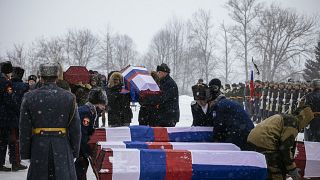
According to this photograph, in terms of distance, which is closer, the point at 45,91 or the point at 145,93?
the point at 45,91

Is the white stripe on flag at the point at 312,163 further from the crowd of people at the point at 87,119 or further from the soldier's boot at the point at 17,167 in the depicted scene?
the soldier's boot at the point at 17,167

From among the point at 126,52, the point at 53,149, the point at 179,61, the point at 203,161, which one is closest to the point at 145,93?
the point at 203,161

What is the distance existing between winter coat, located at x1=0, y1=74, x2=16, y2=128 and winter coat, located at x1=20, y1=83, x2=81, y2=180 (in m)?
3.29

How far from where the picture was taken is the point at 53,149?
4.00 m

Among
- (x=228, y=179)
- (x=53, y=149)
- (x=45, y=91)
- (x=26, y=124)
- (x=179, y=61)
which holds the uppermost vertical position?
(x=179, y=61)

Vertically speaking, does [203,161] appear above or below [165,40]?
below

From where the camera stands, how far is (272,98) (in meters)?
16.0

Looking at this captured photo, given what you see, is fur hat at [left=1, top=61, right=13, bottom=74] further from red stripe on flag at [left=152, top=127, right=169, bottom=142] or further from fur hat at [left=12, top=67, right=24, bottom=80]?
red stripe on flag at [left=152, top=127, right=169, bottom=142]

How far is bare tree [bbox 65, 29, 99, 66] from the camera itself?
192 ft

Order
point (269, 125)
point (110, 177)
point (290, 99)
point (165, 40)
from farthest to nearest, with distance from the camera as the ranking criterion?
point (165, 40) → point (290, 99) → point (269, 125) → point (110, 177)

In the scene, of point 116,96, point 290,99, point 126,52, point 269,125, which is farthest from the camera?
point 126,52

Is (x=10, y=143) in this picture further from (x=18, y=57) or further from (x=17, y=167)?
(x=18, y=57)

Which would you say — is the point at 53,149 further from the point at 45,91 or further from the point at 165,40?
the point at 165,40

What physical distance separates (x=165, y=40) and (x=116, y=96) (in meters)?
54.2
